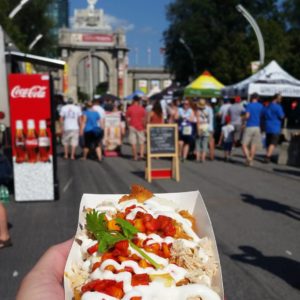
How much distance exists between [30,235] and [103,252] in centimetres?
430

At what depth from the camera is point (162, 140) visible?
10508 millimetres

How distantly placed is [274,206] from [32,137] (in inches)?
176

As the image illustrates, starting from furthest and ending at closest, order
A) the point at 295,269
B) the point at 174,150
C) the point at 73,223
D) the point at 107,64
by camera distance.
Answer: the point at 107,64 → the point at 174,150 → the point at 73,223 → the point at 295,269

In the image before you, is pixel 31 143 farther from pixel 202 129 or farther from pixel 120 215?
pixel 202 129

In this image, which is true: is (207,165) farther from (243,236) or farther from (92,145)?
(243,236)

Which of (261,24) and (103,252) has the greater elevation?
(261,24)

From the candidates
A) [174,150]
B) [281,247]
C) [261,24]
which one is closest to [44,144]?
[174,150]

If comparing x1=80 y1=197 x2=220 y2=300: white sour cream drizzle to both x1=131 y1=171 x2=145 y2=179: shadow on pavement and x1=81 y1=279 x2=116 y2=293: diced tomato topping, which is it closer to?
x1=81 y1=279 x2=116 y2=293: diced tomato topping

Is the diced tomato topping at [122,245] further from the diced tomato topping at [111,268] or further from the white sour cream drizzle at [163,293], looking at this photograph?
the white sour cream drizzle at [163,293]

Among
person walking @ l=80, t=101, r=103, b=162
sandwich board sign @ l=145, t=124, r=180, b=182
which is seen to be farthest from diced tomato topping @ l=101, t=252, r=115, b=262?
person walking @ l=80, t=101, r=103, b=162

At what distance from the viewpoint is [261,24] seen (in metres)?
36.4

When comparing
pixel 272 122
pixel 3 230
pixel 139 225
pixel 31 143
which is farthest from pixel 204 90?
pixel 139 225

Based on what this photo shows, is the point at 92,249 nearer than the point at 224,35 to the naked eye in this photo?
Yes

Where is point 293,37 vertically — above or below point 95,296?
above
